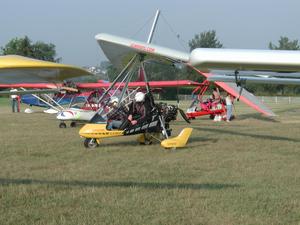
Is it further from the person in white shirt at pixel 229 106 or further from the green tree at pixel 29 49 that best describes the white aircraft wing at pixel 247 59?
the green tree at pixel 29 49

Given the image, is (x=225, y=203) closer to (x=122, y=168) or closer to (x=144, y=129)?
(x=122, y=168)

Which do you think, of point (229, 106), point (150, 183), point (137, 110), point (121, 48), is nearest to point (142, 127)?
point (137, 110)

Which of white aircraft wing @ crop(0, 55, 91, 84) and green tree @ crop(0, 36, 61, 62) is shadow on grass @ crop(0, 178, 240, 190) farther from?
green tree @ crop(0, 36, 61, 62)

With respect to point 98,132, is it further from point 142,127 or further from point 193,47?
point 193,47

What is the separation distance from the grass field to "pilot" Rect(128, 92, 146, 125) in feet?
2.21

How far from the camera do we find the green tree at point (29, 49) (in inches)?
3348

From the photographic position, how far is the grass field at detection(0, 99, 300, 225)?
5.28 m

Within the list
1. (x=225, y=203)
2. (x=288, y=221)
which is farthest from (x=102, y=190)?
(x=288, y=221)

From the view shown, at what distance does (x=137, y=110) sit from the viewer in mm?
11539

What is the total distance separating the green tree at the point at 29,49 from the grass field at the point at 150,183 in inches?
2951

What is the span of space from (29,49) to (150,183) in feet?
272

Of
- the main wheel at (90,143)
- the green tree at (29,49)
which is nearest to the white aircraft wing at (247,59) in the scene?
the main wheel at (90,143)

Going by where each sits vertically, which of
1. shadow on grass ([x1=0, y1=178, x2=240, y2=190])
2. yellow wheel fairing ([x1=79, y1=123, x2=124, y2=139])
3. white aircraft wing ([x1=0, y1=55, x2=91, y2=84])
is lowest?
shadow on grass ([x1=0, y1=178, x2=240, y2=190])

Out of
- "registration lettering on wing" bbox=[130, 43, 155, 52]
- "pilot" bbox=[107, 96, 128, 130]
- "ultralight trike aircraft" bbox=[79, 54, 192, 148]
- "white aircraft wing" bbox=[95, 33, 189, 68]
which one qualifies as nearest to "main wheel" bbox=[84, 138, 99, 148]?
"ultralight trike aircraft" bbox=[79, 54, 192, 148]
